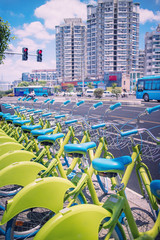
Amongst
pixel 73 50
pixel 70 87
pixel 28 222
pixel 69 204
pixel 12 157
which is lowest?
pixel 28 222

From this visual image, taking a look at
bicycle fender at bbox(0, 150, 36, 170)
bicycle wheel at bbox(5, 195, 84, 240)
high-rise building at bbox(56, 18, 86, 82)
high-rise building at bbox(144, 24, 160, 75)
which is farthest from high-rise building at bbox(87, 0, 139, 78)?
bicycle wheel at bbox(5, 195, 84, 240)

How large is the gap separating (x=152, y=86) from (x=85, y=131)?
21219mm

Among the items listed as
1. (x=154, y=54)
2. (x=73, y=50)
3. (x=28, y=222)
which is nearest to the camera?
(x=28, y=222)

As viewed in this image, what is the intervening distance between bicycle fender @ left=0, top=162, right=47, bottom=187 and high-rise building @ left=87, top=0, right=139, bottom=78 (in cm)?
7149

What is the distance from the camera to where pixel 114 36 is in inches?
2908

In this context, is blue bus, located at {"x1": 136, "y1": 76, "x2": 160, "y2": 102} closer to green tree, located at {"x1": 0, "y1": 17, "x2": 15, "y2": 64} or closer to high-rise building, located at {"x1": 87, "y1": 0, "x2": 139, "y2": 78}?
green tree, located at {"x1": 0, "y1": 17, "x2": 15, "y2": 64}

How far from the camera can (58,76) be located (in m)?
90.9

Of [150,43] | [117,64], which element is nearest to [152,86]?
[117,64]

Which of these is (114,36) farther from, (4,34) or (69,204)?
(69,204)

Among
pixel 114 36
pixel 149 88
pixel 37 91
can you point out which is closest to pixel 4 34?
pixel 149 88

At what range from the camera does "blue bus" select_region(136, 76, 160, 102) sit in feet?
72.2

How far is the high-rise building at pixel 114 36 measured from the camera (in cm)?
7244

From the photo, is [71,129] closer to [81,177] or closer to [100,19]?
[81,177]

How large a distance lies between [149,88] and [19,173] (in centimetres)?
2298
